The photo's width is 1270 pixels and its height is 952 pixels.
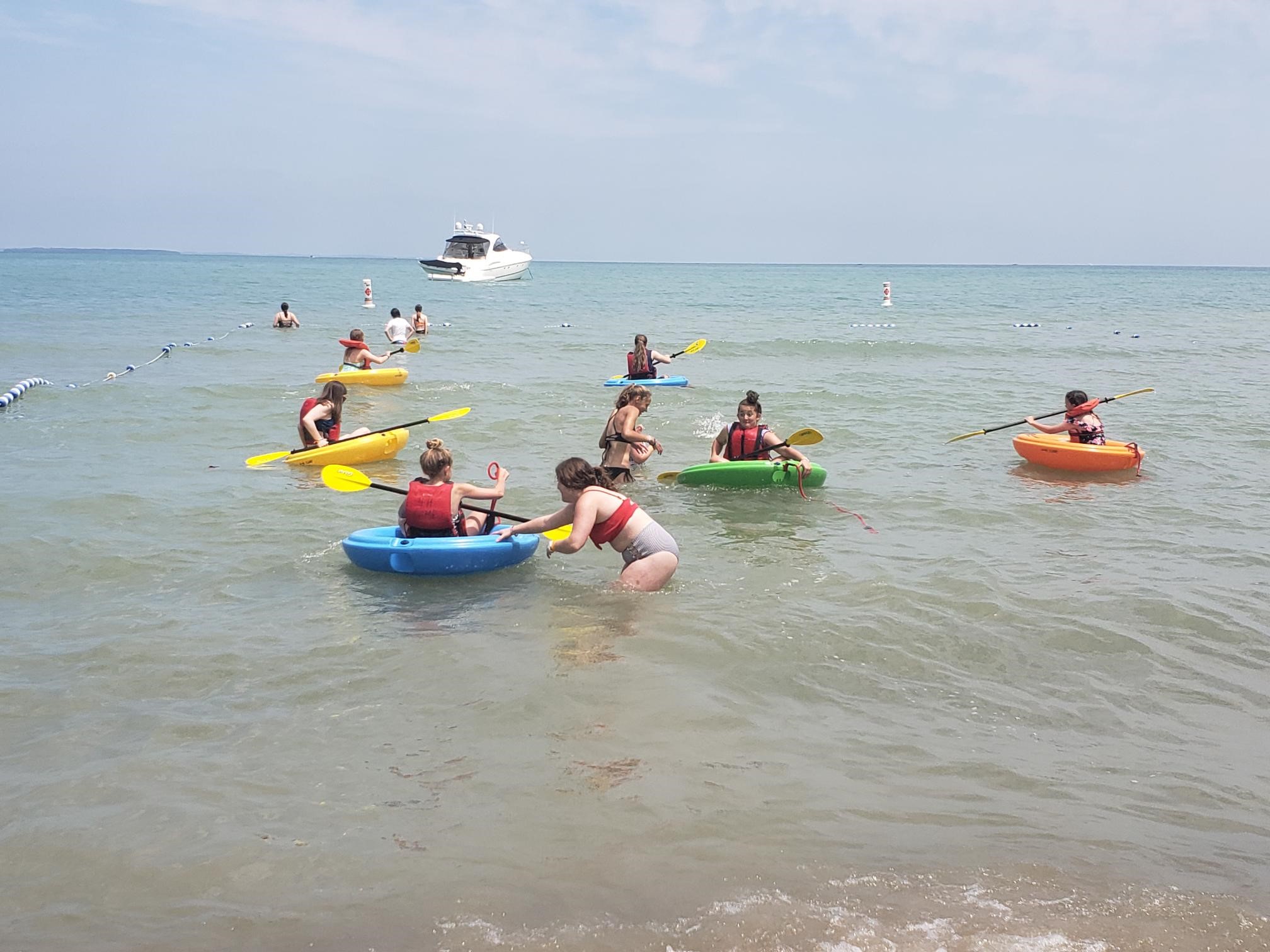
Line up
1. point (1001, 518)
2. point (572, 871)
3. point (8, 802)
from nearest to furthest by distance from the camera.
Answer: point (572, 871)
point (8, 802)
point (1001, 518)

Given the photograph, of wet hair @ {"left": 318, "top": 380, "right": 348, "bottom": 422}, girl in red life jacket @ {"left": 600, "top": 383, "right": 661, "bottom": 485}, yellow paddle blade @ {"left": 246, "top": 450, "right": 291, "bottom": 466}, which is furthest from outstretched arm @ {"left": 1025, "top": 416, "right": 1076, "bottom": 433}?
yellow paddle blade @ {"left": 246, "top": 450, "right": 291, "bottom": 466}

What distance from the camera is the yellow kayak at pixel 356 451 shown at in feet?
38.0

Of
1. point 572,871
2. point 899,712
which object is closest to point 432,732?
point 572,871

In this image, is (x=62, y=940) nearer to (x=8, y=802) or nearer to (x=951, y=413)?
(x=8, y=802)

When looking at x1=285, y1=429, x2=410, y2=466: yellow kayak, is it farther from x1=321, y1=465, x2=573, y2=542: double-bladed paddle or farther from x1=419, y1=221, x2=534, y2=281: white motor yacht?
x1=419, y1=221, x2=534, y2=281: white motor yacht

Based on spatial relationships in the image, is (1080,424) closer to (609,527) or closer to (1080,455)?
(1080,455)

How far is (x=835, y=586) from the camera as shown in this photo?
761 cm

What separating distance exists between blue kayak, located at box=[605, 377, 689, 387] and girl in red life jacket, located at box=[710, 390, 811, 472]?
21.9 ft

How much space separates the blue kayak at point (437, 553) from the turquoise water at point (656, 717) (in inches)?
5.6

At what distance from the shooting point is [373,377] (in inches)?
731

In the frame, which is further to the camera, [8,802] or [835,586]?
[835,586]

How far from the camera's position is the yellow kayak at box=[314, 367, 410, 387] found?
18172 mm

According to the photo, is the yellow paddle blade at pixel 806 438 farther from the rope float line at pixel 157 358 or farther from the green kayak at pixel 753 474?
the rope float line at pixel 157 358

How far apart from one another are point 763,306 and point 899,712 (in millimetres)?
46002
